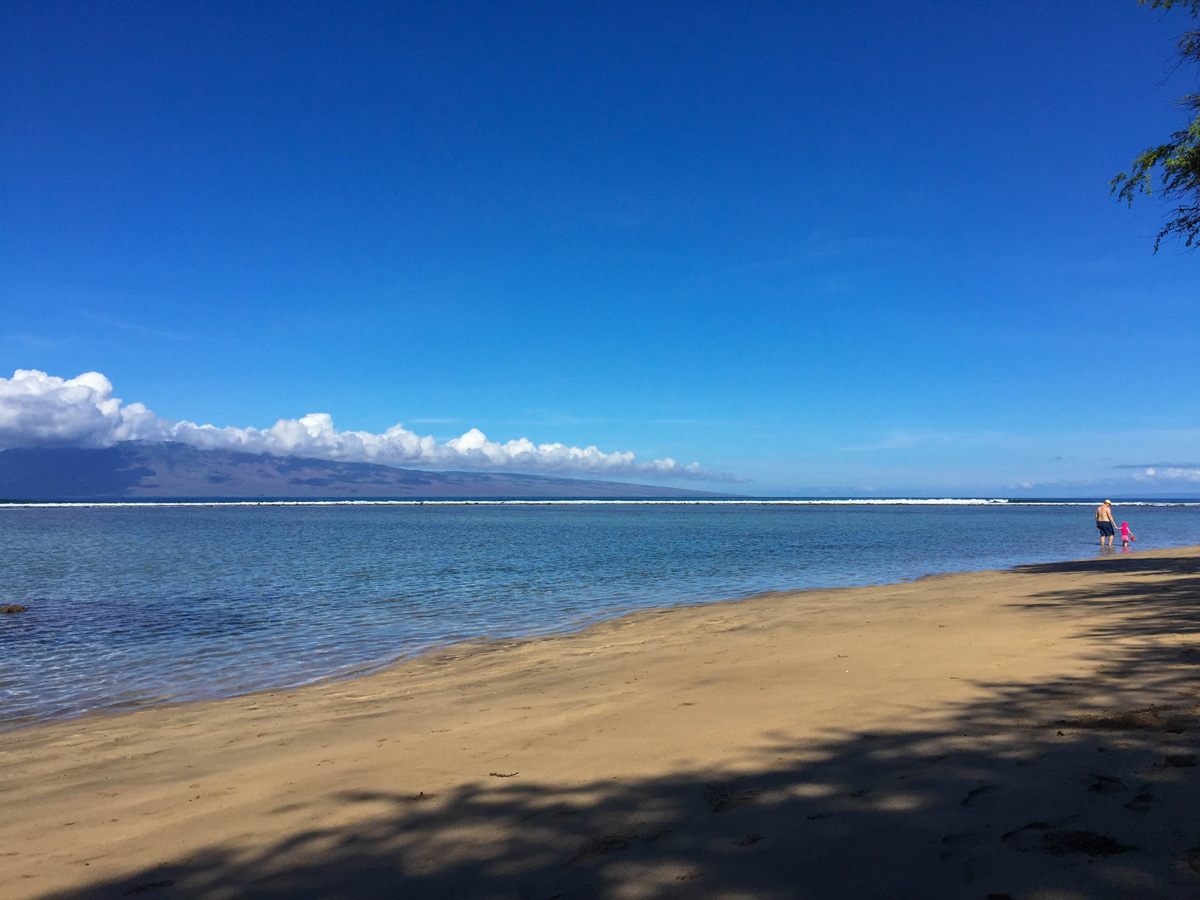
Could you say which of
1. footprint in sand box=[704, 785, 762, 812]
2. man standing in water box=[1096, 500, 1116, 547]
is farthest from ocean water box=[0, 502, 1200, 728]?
footprint in sand box=[704, 785, 762, 812]

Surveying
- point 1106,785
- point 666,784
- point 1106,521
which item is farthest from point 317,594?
point 1106,521

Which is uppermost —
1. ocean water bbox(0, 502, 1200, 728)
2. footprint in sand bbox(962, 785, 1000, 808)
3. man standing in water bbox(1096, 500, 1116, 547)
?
man standing in water bbox(1096, 500, 1116, 547)

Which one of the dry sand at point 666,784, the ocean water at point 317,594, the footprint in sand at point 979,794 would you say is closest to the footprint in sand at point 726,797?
the dry sand at point 666,784

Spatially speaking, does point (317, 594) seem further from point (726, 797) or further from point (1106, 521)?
point (1106, 521)

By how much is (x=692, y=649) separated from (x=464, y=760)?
19.0ft

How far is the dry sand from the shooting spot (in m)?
3.68

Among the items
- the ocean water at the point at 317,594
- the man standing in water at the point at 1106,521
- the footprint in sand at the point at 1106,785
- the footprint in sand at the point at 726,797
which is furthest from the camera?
the man standing in water at the point at 1106,521

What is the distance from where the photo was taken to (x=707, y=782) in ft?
16.3

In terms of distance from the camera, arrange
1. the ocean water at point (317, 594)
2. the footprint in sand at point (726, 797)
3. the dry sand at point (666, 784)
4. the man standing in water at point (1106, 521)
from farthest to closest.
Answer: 1. the man standing in water at point (1106, 521)
2. the ocean water at point (317, 594)
3. the footprint in sand at point (726, 797)
4. the dry sand at point (666, 784)

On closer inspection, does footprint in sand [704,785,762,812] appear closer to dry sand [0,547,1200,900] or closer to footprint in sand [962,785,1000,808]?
dry sand [0,547,1200,900]

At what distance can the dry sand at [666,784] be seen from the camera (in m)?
3.68

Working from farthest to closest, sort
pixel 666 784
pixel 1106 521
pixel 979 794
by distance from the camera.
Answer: pixel 1106 521 < pixel 666 784 < pixel 979 794

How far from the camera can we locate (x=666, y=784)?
4.99m

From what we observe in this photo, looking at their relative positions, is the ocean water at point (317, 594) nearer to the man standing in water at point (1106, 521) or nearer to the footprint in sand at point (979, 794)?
the man standing in water at point (1106, 521)
